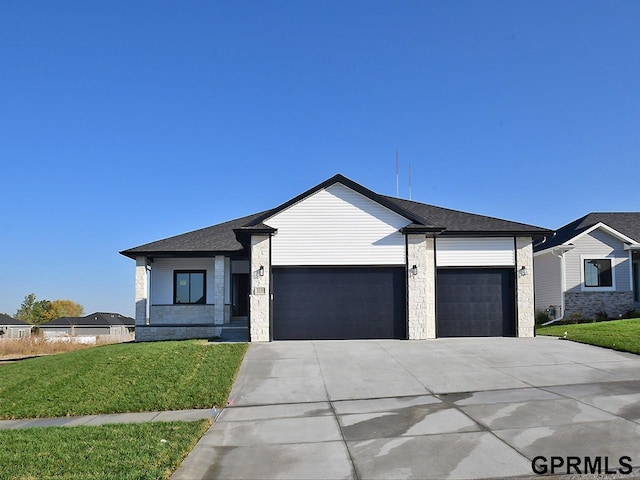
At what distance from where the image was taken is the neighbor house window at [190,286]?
2175cm

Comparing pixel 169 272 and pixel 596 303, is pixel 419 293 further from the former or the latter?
pixel 596 303

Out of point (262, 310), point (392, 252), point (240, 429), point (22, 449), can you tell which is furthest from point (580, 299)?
point (22, 449)

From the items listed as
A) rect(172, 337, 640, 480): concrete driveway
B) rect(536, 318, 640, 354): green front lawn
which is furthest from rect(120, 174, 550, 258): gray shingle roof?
rect(172, 337, 640, 480): concrete driveway

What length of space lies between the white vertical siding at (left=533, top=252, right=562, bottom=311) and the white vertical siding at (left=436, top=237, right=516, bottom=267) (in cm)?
755

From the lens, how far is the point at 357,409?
8617 millimetres

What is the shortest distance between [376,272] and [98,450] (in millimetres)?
11511

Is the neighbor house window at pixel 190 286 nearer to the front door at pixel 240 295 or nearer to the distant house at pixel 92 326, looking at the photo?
the front door at pixel 240 295

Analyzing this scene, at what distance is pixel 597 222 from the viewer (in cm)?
2469

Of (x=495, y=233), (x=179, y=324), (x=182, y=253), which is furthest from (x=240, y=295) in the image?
(x=495, y=233)

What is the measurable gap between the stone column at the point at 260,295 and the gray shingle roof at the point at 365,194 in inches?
40.1

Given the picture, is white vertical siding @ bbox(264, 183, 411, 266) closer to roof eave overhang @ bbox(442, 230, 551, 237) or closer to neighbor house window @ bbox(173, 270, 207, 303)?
roof eave overhang @ bbox(442, 230, 551, 237)

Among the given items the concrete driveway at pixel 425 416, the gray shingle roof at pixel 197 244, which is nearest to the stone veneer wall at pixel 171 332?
the gray shingle roof at pixel 197 244

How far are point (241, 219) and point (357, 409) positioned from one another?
18059mm

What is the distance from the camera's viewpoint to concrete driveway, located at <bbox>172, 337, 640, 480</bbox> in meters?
5.85
